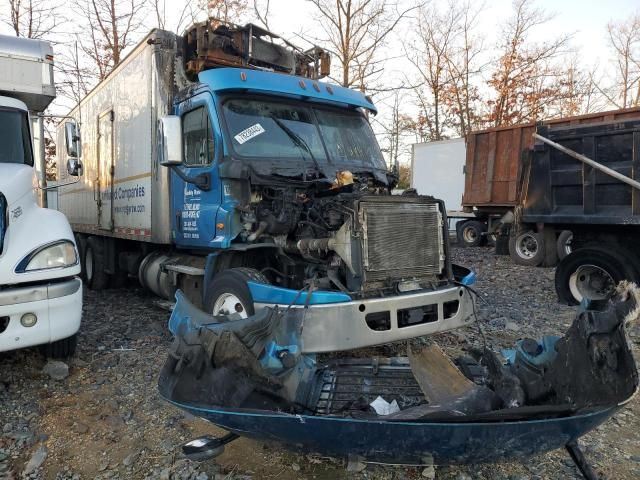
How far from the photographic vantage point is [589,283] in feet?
23.0

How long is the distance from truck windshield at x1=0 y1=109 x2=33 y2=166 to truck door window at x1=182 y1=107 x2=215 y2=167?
5.40 ft

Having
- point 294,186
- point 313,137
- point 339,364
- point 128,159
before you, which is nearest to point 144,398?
point 339,364

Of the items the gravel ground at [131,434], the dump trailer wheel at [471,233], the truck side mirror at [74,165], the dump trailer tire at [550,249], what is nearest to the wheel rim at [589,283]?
the gravel ground at [131,434]

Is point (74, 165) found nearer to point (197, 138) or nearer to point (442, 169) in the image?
point (197, 138)

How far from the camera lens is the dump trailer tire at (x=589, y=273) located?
256 inches

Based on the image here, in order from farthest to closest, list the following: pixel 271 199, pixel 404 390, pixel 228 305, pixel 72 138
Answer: pixel 72 138, pixel 271 199, pixel 228 305, pixel 404 390

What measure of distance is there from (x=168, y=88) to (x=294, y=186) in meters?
2.33

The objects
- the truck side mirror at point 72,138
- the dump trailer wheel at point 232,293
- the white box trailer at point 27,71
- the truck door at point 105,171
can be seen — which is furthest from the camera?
the truck door at point 105,171

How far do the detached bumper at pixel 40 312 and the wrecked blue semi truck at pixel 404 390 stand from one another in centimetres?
123

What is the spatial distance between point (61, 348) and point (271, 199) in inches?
94.1

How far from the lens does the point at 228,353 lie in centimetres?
320

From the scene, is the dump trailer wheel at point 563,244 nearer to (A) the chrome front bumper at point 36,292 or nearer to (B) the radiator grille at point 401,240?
(B) the radiator grille at point 401,240

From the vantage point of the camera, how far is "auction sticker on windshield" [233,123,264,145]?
487cm

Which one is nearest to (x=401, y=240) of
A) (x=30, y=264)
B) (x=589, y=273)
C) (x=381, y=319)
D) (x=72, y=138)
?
(x=381, y=319)
